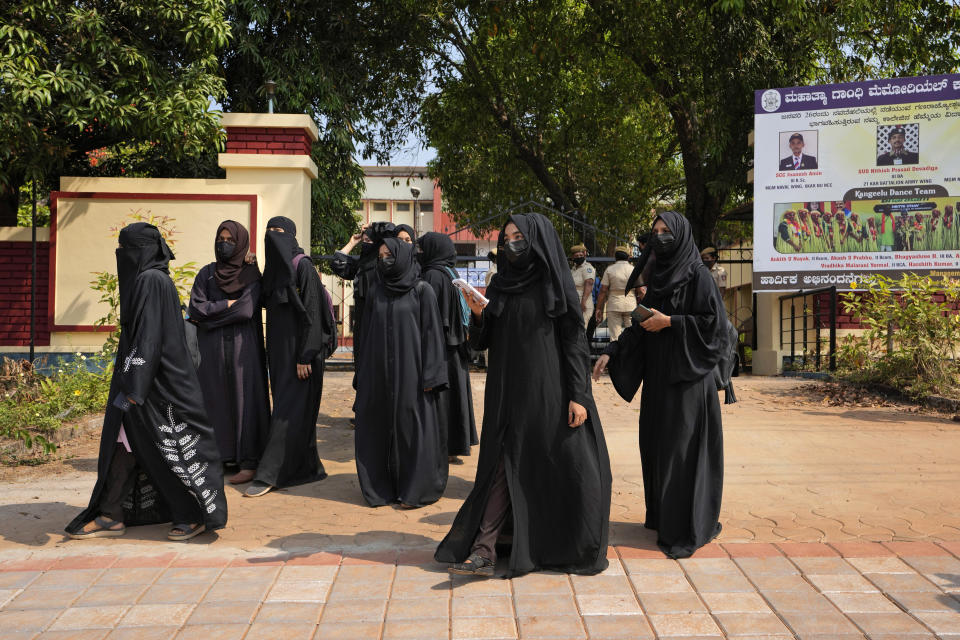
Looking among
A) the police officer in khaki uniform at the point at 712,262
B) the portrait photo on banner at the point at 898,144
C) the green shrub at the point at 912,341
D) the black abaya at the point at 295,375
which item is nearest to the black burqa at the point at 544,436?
the black abaya at the point at 295,375

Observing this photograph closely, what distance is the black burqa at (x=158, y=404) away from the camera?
473cm

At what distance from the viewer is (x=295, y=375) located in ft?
20.7

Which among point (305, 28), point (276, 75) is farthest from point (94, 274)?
point (305, 28)

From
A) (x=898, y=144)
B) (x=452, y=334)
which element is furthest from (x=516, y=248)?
(x=898, y=144)

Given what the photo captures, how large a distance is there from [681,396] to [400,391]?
1.93m

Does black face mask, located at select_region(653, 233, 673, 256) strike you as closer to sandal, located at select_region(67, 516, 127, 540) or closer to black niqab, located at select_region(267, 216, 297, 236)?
black niqab, located at select_region(267, 216, 297, 236)

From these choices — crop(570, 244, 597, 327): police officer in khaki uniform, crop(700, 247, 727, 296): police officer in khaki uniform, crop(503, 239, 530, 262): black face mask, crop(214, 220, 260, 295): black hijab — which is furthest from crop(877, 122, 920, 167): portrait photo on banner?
crop(503, 239, 530, 262): black face mask

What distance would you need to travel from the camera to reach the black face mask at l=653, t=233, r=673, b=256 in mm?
4734

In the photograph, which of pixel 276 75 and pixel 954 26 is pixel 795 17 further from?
pixel 276 75

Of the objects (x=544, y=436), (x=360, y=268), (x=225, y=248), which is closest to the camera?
(x=544, y=436)

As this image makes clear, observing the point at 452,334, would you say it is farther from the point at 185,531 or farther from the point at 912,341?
the point at 912,341

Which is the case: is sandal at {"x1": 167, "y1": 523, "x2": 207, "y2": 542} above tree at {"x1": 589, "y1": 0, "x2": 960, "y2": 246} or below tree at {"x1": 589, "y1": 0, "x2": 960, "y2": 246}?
below

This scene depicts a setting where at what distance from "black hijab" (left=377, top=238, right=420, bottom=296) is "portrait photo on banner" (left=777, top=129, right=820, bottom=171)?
8026 mm

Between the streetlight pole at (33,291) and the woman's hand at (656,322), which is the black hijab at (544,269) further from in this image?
the streetlight pole at (33,291)
